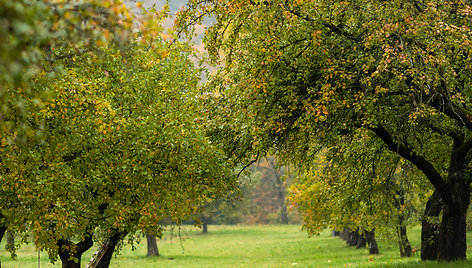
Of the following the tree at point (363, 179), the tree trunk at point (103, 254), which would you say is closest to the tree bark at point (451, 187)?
the tree at point (363, 179)

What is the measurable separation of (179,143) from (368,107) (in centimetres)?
493

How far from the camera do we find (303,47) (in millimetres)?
11125

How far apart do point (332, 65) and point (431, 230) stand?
31.4 feet

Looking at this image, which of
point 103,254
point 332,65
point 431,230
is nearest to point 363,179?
point 431,230

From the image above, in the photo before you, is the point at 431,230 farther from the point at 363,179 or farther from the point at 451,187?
the point at 451,187

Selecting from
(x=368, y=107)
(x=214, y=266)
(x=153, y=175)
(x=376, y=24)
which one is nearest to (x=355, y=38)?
(x=376, y=24)

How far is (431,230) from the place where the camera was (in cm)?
1692

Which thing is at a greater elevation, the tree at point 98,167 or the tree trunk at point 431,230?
the tree at point 98,167

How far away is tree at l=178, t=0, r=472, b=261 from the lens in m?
10.0

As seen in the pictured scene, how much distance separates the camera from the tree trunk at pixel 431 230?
16.3 meters

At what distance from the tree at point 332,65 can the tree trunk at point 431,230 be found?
436 cm

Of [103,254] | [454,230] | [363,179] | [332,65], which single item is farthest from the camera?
[363,179]

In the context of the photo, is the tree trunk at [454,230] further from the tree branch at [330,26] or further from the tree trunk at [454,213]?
the tree branch at [330,26]

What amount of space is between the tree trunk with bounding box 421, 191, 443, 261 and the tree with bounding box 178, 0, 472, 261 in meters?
4.36
